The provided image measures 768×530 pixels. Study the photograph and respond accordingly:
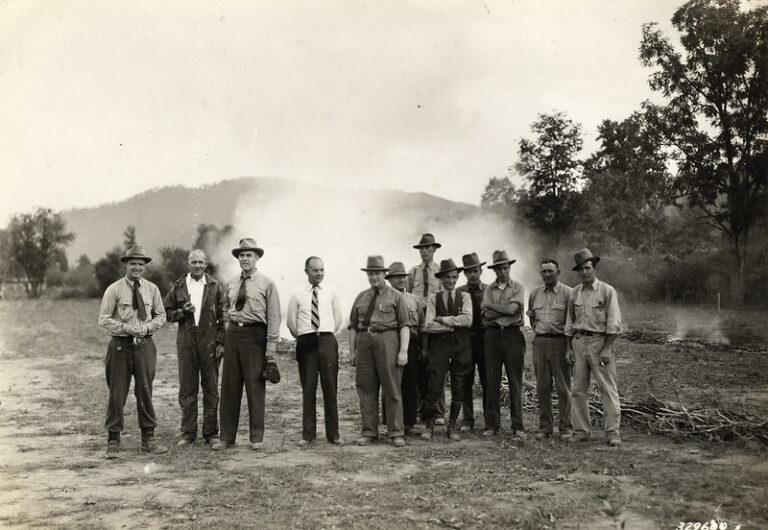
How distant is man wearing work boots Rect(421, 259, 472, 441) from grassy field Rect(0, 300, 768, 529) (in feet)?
1.68

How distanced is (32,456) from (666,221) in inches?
855

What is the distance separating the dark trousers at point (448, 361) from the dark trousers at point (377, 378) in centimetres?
48

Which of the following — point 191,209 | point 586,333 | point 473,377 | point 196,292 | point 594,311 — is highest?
point 191,209

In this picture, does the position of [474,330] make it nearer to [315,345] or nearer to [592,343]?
[592,343]

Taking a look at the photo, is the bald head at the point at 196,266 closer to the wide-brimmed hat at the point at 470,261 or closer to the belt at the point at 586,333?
the wide-brimmed hat at the point at 470,261

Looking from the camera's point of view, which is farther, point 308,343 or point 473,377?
point 473,377

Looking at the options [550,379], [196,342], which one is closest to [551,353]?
[550,379]

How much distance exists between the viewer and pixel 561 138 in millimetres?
30766

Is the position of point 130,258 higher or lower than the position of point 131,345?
higher

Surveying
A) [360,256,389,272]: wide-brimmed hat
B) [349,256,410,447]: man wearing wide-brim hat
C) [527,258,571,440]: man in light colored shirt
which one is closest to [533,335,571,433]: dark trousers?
[527,258,571,440]: man in light colored shirt

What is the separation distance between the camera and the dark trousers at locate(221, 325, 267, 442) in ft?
23.9

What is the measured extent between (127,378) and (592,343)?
5274 millimetres

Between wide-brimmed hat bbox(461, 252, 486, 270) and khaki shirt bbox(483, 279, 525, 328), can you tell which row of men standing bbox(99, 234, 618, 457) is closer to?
khaki shirt bbox(483, 279, 525, 328)

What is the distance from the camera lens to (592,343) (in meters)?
7.28
